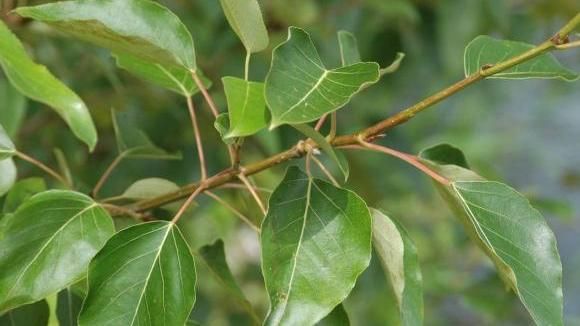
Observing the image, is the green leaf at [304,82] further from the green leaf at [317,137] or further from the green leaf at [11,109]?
the green leaf at [11,109]

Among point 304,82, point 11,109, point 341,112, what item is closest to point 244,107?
point 304,82

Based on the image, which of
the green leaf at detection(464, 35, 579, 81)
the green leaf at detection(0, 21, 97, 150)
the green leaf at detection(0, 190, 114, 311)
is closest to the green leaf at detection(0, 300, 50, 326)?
the green leaf at detection(0, 190, 114, 311)

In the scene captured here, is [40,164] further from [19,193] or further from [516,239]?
[516,239]

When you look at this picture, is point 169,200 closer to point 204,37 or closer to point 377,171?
point 204,37

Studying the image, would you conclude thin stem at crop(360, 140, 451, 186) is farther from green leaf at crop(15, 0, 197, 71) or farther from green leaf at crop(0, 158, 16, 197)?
green leaf at crop(0, 158, 16, 197)

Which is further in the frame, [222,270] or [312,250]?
[222,270]

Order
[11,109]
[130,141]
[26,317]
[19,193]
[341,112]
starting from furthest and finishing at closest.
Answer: [341,112] → [11,109] → [130,141] → [19,193] → [26,317]
